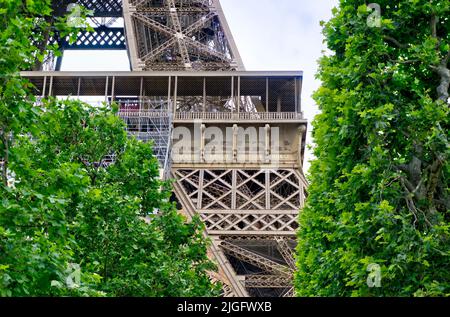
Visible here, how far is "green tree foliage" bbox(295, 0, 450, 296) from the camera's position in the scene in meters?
12.2

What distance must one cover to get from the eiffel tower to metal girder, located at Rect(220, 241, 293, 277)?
A: 5 cm

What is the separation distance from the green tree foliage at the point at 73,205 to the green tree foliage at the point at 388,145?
402 cm

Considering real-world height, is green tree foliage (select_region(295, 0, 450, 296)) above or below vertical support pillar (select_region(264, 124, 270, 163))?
below

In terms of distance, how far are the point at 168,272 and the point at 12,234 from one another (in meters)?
7.00

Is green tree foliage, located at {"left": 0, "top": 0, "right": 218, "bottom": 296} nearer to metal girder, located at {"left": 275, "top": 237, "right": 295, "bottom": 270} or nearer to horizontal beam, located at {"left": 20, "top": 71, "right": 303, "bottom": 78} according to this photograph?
metal girder, located at {"left": 275, "top": 237, "right": 295, "bottom": 270}

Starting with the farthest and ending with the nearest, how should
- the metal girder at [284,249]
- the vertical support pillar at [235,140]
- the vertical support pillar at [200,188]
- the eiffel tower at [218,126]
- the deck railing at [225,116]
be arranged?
the deck railing at [225,116] → the vertical support pillar at [235,140] → the vertical support pillar at [200,188] → the eiffel tower at [218,126] → the metal girder at [284,249]

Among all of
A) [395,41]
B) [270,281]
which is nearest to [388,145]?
[395,41]

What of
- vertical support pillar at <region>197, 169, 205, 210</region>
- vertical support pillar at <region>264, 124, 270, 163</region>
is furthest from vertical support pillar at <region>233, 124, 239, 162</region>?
vertical support pillar at <region>197, 169, 205, 210</region>

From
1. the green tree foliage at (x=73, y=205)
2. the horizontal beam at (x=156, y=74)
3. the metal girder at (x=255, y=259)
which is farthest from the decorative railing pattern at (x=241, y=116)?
the green tree foliage at (x=73, y=205)

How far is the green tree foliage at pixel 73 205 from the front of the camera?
37.5ft

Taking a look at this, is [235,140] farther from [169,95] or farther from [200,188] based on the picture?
[169,95]

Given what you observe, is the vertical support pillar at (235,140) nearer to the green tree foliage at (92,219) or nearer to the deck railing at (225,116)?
the deck railing at (225,116)

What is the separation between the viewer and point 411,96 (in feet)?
47.2
